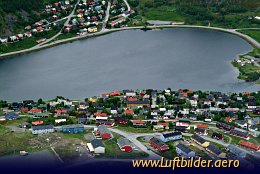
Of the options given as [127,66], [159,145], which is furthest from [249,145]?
[127,66]

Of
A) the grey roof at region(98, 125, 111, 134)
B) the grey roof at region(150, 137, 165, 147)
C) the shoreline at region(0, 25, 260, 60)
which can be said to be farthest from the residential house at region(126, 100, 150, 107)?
the shoreline at region(0, 25, 260, 60)

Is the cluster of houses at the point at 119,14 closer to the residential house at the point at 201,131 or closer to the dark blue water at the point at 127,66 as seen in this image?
the dark blue water at the point at 127,66

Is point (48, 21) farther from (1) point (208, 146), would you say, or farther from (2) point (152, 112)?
(1) point (208, 146)

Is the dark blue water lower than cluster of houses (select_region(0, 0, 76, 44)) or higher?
lower

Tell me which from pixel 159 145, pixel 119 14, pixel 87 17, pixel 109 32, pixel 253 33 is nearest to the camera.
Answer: pixel 159 145

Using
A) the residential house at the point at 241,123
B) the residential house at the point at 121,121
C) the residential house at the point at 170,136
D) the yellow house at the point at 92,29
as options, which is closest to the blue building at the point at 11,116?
the residential house at the point at 121,121

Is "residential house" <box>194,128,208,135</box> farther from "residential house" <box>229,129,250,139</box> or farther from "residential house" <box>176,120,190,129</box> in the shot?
"residential house" <box>229,129,250,139</box>

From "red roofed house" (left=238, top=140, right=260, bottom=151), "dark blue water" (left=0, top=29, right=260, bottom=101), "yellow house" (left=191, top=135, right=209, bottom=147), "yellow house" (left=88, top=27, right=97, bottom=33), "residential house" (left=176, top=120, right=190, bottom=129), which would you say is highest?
"yellow house" (left=88, top=27, right=97, bottom=33)
